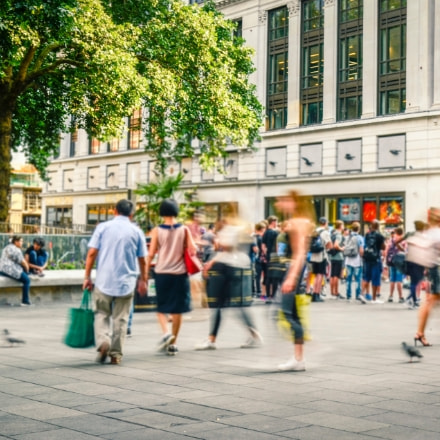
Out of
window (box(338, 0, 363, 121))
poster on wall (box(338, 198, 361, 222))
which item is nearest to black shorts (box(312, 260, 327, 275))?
poster on wall (box(338, 198, 361, 222))

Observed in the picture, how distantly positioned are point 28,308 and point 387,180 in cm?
2635

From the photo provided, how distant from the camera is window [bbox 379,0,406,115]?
38688 millimetres

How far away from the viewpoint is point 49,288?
55.9 feet

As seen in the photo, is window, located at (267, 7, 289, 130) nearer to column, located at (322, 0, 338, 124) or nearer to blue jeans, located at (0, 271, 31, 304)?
column, located at (322, 0, 338, 124)

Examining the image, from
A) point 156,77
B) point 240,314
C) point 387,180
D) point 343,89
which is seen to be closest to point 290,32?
point 343,89

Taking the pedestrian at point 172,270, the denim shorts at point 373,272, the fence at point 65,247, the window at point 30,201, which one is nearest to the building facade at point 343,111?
the fence at point 65,247

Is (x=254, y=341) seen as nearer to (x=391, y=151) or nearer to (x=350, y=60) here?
(x=391, y=151)

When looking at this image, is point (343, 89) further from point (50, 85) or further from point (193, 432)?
point (193, 432)

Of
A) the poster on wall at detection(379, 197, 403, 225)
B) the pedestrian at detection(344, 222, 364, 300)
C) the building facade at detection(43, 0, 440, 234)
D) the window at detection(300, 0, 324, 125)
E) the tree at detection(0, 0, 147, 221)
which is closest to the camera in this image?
the pedestrian at detection(344, 222, 364, 300)

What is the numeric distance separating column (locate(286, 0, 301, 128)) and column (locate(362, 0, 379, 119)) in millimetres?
4511

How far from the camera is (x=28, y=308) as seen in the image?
1567cm

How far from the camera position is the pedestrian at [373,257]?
17.5 m

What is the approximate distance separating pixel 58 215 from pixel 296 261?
55.7m

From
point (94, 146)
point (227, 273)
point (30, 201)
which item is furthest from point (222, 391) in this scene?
point (30, 201)
